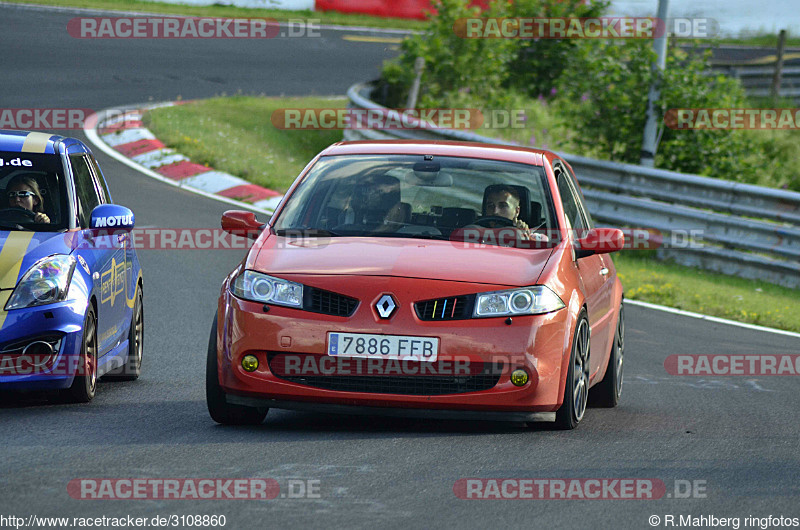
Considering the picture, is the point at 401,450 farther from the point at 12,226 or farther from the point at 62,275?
the point at 12,226

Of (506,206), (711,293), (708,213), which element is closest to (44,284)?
(506,206)

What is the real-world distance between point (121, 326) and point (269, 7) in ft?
85.5

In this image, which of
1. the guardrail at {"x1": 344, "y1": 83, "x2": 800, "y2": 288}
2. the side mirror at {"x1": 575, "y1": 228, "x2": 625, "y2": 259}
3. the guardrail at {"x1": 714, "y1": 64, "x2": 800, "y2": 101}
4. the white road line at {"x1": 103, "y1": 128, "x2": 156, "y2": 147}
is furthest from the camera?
the guardrail at {"x1": 714, "y1": 64, "x2": 800, "y2": 101}

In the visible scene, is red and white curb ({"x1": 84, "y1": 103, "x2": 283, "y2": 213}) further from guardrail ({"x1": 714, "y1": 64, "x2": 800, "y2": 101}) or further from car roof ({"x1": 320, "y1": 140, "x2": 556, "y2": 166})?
guardrail ({"x1": 714, "y1": 64, "x2": 800, "y2": 101})

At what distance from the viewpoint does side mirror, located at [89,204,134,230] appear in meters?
7.67

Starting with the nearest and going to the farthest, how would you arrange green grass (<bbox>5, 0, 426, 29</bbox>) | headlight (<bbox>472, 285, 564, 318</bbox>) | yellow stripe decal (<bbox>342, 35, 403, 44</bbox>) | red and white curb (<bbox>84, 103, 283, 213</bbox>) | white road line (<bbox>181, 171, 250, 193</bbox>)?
headlight (<bbox>472, 285, 564, 318</bbox>) < red and white curb (<bbox>84, 103, 283, 213</bbox>) < white road line (<bbox>181, 171, 250, 193</bbox>) < green grass (<bbox>5, 0, 426, 29</bbox>) < yellow stripe decal (<bbox>342, 35, 403, 44</bbox>)

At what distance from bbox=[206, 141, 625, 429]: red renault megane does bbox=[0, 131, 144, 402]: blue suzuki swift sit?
2.87 feet

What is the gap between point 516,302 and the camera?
6.40 metres

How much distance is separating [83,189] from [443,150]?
2218mm

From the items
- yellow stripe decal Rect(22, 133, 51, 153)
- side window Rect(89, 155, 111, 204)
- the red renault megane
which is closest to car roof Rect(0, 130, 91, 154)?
yellow stripe decal Rect(22, 133, 51, 153)

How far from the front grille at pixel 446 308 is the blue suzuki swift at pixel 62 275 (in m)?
1.97

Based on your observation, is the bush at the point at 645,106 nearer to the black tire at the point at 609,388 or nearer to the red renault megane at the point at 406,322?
the black tire at the point at 609,388

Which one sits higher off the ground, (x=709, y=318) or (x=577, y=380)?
(x=577, y=380)

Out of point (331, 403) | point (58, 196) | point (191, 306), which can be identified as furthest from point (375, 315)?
point (191, 306)
